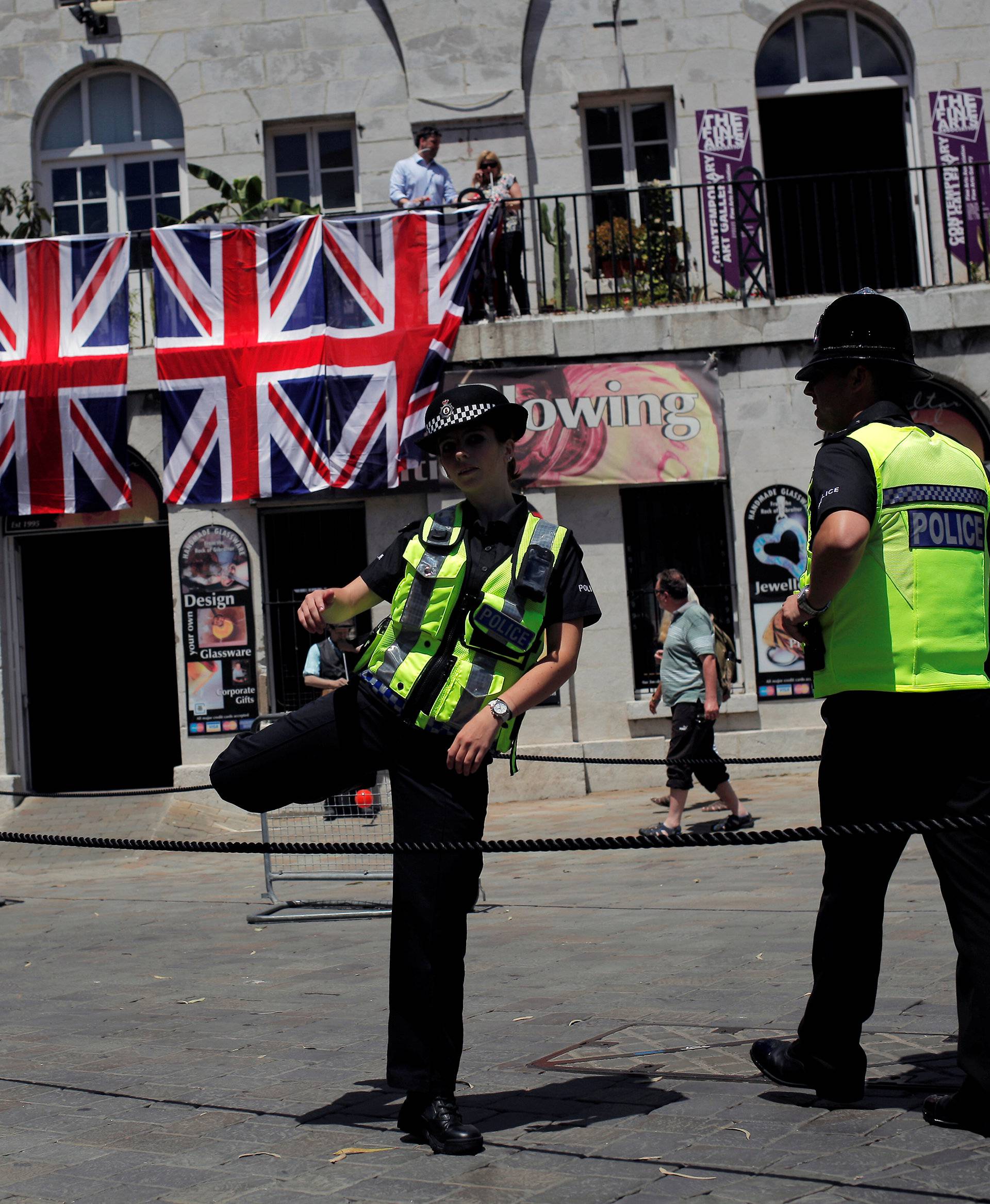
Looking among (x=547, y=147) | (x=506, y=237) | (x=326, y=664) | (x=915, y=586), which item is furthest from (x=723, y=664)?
(x=915, y=586)

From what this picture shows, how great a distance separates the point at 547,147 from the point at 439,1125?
45.7 ft

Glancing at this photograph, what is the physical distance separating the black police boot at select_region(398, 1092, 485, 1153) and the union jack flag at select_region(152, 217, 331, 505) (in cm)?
1089

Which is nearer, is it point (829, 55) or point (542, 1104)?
point (542, 1104)

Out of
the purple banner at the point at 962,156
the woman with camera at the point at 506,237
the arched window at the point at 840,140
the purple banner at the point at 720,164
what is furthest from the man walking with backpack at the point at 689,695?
the purple banner at the point at 962,156

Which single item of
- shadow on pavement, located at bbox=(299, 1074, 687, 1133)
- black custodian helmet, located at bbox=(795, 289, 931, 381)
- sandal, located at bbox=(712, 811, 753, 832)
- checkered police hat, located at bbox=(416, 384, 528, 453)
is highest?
black custodian helmet, located at bbox=(795, 289, 931, 381)

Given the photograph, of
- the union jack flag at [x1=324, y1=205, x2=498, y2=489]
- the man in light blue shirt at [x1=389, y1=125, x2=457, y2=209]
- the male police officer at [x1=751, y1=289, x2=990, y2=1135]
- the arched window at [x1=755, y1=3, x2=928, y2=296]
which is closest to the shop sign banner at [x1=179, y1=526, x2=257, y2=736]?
the union jack flag at [x1=324, y1=205, x2=498, y2=489]

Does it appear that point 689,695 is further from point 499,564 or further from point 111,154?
point 111,154

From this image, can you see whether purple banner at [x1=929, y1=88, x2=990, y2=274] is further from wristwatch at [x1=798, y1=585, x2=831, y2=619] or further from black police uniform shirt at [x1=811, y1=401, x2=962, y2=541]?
wristwatch at [x1=798, y1=585, x2=831, y2=619]

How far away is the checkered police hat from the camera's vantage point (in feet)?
13.7

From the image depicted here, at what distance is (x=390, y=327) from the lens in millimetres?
14445

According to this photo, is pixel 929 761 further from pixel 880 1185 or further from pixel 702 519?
pixel 702 519

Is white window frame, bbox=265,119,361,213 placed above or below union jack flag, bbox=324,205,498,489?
above

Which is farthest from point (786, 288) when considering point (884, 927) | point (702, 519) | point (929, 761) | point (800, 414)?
point (929, 761)

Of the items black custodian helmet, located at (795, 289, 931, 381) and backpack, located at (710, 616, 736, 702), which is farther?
backpack, located at (710, 616, 736, 702)
